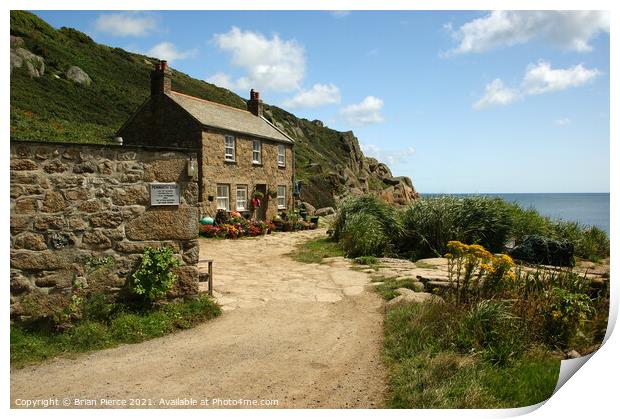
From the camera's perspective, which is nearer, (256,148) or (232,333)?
(232,333)

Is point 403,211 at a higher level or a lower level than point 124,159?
lower

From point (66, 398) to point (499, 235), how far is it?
10630 millimetres

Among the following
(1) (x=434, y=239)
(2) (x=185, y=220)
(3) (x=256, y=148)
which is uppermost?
(3) (x=256, y=148)

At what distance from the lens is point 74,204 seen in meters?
5.28

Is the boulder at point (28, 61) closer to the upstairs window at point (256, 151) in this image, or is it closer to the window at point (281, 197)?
the upstairs window at point (256, 151)

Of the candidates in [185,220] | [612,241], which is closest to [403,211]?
[612,241]

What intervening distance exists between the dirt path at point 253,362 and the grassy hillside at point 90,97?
12.1 m

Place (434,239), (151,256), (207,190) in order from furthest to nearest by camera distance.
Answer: (207,190)
(434,239)
(151,256)

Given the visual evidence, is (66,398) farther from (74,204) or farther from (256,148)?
Answer: (256,148)

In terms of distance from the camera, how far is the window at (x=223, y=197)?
18.9 meters

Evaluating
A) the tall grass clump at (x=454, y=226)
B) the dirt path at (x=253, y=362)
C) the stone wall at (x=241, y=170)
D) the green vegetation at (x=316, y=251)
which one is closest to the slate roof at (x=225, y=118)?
the stone wall at (x=241, y=170)

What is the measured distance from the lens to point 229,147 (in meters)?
19.4

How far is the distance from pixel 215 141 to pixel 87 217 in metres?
13.5

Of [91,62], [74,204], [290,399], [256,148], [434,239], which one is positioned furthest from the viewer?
[91,62]
